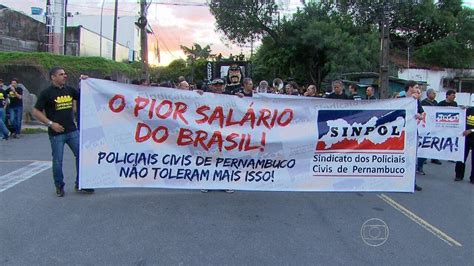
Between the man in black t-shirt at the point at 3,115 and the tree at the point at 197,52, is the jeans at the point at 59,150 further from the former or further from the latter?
the tree at the point at 197,52

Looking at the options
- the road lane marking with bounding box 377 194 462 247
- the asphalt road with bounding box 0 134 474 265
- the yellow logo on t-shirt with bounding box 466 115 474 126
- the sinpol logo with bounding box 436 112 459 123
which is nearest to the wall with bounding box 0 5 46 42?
the asphalt road with bounding box 0 134 474 265

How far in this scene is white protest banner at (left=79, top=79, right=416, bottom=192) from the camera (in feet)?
19.5

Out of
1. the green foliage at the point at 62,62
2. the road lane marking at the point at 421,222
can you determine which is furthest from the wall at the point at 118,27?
the road lane marking at the point at 421,222

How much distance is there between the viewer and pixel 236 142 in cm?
610

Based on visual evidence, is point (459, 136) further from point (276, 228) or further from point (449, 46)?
point (449, 46)

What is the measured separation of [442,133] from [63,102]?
23.7 ft

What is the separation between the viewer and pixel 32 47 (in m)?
33.7

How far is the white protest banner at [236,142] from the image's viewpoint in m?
5.95

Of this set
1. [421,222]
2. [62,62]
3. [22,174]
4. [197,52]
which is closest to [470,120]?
[421,222]

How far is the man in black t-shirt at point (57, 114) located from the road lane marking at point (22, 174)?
1111 mm

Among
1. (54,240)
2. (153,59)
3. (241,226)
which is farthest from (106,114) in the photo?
(153,59)

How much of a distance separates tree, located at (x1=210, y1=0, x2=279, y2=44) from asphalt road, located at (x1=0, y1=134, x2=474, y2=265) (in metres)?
28.9

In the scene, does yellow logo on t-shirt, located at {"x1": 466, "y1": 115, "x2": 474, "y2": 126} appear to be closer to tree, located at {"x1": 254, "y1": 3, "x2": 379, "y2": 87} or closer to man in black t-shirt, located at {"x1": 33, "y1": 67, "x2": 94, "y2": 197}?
man in black t-shirt, located at {"x1": 33, "y1": 67, "x2": 94, "y2": 197}

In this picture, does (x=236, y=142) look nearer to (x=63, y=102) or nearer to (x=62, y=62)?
(x=63, y=102)
